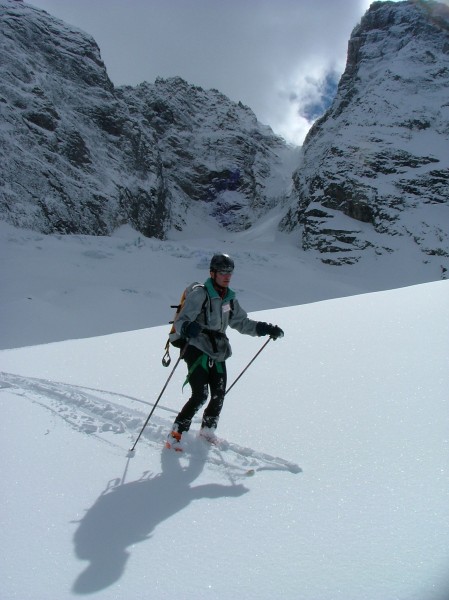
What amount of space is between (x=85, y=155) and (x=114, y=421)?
168 ft

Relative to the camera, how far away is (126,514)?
2.37 m

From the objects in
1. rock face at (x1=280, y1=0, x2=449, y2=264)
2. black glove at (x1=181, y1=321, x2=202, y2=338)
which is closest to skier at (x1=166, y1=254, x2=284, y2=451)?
black glove at (x1=181, y1=321, x2=202, y2=338)

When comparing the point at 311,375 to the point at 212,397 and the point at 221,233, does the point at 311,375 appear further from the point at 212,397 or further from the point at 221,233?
the point at 221,233

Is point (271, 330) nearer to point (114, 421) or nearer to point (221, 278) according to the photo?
point (221, 278)

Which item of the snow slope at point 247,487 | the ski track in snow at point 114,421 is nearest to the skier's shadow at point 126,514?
the snow slope at point 247,487

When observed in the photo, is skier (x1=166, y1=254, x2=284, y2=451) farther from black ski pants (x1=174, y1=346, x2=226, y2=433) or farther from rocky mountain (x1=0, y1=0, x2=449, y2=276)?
rocky mountain (x1=0, y1=0, x2=449, y2=276)

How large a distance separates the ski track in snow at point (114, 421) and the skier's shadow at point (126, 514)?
0.21m

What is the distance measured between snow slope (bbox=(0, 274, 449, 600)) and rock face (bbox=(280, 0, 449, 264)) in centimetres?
4839

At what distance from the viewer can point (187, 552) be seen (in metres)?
1.97

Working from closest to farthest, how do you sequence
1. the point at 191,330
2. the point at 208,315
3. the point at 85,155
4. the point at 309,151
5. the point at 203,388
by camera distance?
the point at 191,330, the point at 203,388, the point at 208,315, the point at 85,155, the point at 309,151

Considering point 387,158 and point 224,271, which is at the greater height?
point 387,158

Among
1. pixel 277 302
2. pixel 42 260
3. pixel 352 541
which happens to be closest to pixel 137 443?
pixel 352 541

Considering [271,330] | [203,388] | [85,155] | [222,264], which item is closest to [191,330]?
[203,388]

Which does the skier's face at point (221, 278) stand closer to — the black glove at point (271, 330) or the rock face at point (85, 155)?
the black glove at point (271, 330)
